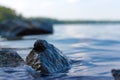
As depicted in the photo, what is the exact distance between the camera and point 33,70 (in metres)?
8.03

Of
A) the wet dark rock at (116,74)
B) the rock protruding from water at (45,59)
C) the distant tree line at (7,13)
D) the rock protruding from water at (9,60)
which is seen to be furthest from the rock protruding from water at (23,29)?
the distant tree line at (7,13)

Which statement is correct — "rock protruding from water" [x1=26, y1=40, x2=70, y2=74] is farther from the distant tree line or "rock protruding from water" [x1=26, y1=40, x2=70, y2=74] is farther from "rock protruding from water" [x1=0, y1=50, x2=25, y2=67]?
the distant tree line

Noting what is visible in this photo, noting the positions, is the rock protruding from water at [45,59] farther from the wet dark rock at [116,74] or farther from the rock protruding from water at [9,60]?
the wet dark rock at [116,74]

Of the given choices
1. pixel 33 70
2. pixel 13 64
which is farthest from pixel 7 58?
pixel 33 70

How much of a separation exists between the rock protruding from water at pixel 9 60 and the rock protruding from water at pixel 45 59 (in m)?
0.37

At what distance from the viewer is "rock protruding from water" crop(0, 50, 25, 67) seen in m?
8.17

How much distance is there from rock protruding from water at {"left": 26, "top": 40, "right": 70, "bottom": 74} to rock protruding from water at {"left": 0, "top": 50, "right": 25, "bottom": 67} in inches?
14.7

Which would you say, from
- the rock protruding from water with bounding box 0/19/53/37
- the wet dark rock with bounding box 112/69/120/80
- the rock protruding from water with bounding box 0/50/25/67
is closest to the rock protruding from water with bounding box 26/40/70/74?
the rock protruding from water with bounding box 0/50/25/67

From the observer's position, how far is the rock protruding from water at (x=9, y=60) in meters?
8.17

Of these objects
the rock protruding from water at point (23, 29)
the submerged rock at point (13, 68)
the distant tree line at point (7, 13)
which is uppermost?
the distant tree line at point (7, 13)

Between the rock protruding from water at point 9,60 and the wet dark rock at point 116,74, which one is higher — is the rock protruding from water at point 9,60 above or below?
above

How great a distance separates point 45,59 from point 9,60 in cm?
95

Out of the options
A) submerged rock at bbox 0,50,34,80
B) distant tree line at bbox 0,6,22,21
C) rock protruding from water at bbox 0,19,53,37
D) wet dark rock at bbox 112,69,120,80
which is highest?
distant tree line at bbox 0,6,22,21

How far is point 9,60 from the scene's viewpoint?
838 centimetres
